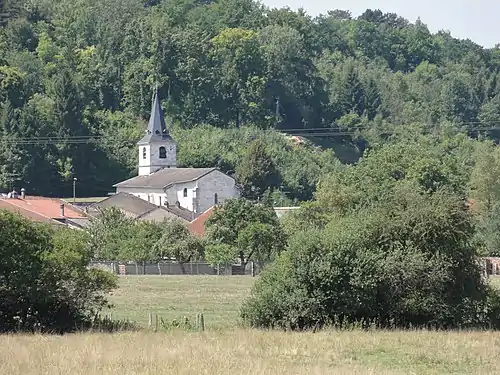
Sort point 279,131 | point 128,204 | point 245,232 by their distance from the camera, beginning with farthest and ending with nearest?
point 279,131
point 128,204
point 245,232

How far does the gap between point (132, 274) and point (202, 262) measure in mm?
5407

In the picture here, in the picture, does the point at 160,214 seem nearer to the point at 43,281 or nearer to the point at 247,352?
the point at 43,281

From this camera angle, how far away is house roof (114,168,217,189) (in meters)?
118

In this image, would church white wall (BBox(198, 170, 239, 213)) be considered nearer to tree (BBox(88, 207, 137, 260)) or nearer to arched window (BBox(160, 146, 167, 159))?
arched window (BBox(160, 146, 167, 159))

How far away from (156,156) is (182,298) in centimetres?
7959

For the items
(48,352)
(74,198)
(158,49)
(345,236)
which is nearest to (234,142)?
(158,49)

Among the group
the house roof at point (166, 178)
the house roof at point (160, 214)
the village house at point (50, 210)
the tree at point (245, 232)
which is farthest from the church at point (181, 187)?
the tree at point (245, 232)

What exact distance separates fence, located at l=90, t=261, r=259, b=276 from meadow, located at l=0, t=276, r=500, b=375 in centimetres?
3543

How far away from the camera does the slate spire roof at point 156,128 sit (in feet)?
417

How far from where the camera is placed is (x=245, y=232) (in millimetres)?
76062

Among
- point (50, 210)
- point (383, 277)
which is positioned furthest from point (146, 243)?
point (383, 277)

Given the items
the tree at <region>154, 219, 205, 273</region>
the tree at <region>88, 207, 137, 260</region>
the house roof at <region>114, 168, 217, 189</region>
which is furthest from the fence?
the house roof at <region>114, 168, 217, 189</region>

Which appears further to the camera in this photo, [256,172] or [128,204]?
[256,172]

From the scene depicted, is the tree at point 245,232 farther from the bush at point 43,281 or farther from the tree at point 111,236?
the bush at point 43,281
